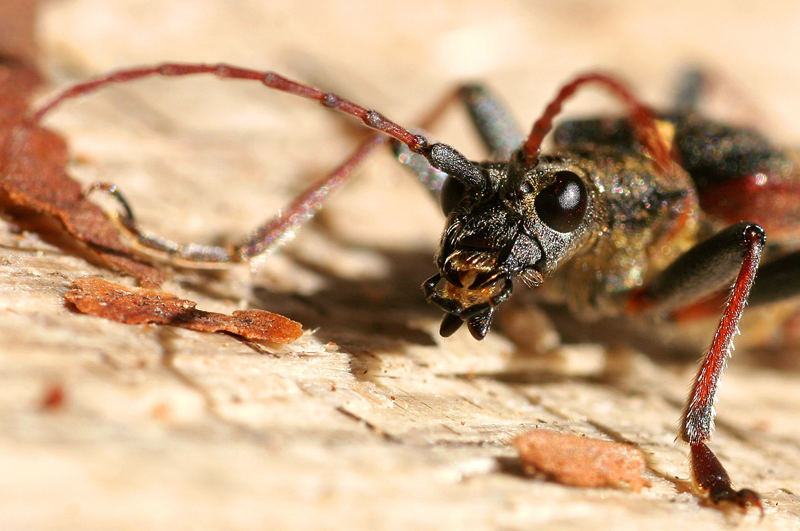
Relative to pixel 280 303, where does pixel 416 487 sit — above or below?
below

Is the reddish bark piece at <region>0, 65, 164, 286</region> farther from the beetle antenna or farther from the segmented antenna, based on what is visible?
the beetle antenna

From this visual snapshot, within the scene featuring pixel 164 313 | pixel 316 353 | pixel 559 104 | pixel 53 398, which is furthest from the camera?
pixel 559 104

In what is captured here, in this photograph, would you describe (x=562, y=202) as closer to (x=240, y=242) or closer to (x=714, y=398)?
(x=714, y=398)

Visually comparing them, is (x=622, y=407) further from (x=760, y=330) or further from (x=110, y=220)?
(x=110, y=220)

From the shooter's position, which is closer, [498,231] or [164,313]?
[164,313]

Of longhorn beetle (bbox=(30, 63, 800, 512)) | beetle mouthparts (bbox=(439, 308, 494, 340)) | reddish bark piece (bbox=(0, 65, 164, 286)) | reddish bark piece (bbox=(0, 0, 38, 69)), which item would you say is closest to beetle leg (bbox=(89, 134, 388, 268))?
longhorn beetle (bbox=(30, 63, 800, 512))

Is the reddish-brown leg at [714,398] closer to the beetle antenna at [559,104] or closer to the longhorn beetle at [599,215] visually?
the longhorn beetle at [599,215]

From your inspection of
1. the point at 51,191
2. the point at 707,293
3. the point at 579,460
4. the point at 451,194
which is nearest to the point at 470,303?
the point at 451,194

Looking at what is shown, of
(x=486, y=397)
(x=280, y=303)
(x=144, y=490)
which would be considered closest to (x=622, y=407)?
(x=486, y=397)
